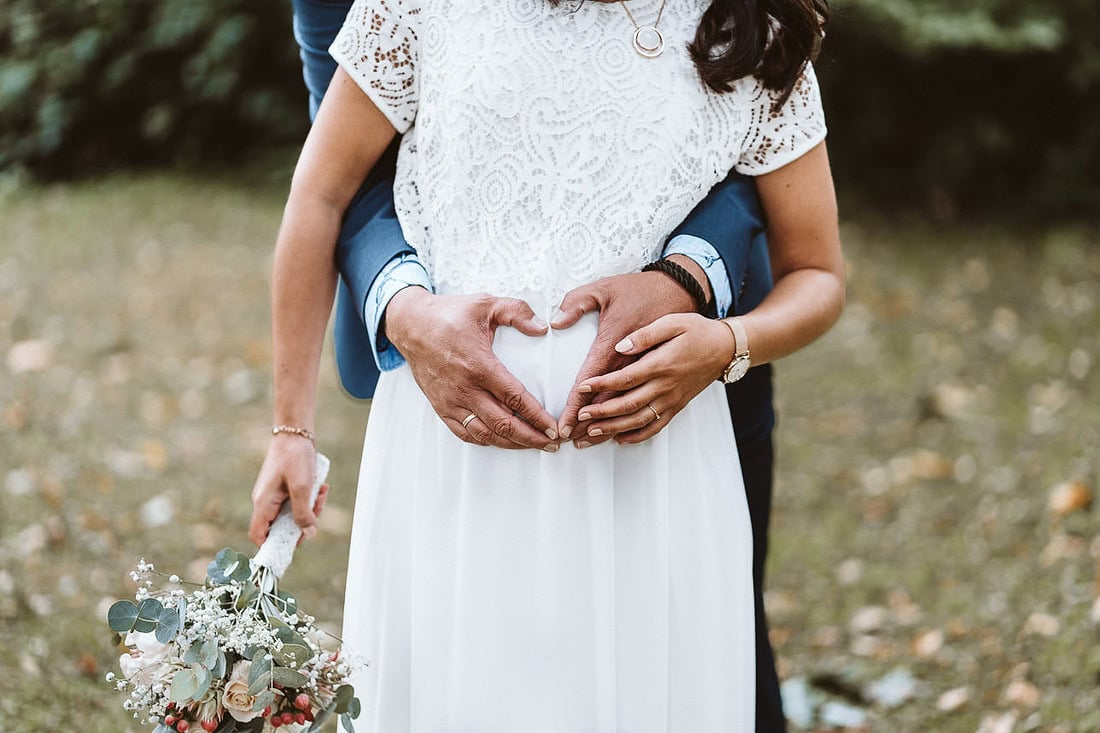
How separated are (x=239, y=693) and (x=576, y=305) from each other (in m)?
0.64

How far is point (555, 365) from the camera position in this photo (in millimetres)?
1599

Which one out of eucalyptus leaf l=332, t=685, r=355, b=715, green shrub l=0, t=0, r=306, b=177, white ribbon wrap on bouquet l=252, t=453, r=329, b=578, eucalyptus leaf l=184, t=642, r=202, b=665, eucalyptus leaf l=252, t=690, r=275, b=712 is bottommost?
green shrub l=0, t=0, r=306, b=177

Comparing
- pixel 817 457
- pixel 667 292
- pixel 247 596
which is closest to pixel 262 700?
pixel 247 596

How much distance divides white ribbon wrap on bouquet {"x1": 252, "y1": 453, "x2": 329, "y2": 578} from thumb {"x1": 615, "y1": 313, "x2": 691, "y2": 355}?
0.52 meters

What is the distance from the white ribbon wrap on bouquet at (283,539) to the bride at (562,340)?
13cm

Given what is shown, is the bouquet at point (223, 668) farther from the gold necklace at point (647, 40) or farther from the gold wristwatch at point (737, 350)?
the gold necklace at point (647, 40)

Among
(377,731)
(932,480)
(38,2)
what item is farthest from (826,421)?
(38,2)

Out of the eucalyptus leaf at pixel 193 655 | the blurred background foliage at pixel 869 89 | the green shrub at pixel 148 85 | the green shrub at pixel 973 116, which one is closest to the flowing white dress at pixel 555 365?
the eucalyptus leaf at pixel 193 655

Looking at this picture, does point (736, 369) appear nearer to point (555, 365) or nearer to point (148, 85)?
point (555, 365)

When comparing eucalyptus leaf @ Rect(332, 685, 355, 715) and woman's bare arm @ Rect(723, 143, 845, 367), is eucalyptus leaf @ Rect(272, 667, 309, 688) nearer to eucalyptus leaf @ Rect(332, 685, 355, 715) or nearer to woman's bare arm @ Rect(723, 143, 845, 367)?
eucalyptus leaf @ Rect(332, 685, 355, 715)

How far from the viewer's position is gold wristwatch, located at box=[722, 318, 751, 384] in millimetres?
1653

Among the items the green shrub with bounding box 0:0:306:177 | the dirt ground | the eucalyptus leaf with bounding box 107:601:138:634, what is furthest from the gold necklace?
the green shrub with bounding box 0:0:306:177

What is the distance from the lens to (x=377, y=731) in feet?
5.71

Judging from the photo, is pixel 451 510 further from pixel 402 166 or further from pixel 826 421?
pixel 826 421
